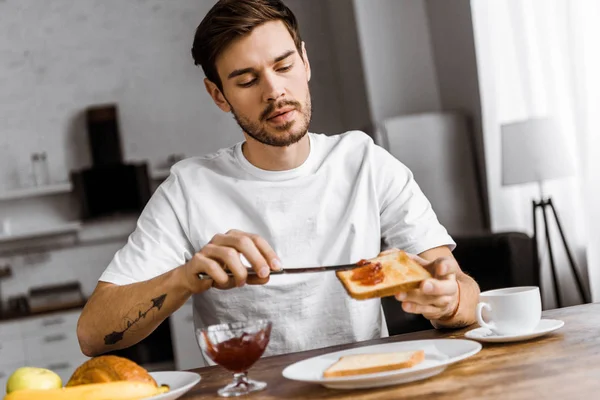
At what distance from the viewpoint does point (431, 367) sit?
1.24m

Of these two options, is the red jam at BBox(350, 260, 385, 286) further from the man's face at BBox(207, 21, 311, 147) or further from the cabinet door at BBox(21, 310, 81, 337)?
the cabinet door at BBox(21, 310, 81, 337)

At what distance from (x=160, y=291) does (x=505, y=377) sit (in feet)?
2.59

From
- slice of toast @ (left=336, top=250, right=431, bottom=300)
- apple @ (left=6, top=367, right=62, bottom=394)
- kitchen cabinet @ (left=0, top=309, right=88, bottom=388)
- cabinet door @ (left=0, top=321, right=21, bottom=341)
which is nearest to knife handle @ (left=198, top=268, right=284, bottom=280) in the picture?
slice of toast @ (left=336, top=250, right=431, bottom=300)

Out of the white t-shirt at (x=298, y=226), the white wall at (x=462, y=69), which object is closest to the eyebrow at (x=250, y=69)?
the white t-shirt at (x=298, y=226)

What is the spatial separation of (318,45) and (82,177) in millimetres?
1986

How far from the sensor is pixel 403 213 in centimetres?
208

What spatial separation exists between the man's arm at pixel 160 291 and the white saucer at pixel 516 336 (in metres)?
0.38

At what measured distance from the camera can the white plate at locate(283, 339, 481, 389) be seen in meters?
1.24

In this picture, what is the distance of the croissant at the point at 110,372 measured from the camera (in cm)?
132

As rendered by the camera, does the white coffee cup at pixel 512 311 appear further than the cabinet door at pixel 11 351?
No

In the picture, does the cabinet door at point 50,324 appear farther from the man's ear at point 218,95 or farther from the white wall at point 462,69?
the man's ear at point 218,95

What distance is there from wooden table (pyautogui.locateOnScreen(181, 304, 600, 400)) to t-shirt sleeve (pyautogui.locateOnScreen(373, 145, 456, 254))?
17.4 inches

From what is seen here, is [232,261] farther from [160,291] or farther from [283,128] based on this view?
[283,128]

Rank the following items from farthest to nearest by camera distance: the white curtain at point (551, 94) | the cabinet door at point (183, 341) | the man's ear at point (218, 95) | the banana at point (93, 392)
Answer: the cabinet door at point (183, 341) < the white curtain at point (551, 94) < the man's ear at point (218, 95) < the banana at point (93, 392)
